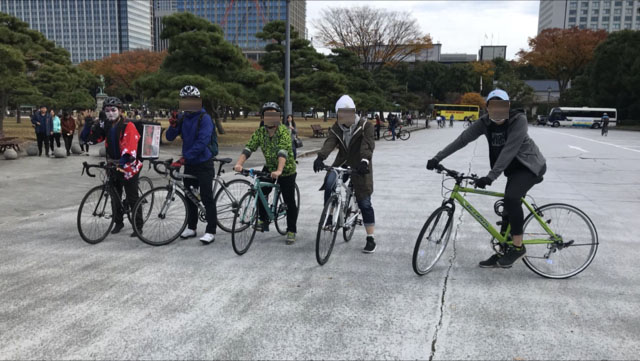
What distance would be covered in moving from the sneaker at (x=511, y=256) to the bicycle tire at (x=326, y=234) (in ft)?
5.55

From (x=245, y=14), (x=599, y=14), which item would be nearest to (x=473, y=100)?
(x=245, y=14)

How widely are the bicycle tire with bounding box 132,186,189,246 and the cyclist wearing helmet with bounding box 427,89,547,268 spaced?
Result: 294 cm

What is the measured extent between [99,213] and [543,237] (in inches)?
195

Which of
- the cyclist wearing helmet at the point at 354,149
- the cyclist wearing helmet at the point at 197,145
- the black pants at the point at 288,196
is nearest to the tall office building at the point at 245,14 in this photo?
the cyclist wearing helmet at the point at 197,145

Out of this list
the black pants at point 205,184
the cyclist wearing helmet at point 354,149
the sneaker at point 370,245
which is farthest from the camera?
the black pants at point 205,184

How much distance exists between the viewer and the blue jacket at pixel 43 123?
16000 millimetres

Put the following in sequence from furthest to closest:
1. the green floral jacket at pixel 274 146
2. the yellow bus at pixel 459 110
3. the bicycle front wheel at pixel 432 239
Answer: the yellow bus at pixel 459 110 < the green floral jacket at pixel 274 146 < the bicycle front wheel at pixel 432 239

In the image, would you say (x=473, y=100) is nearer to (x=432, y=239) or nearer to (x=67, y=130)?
(x=67, y=130)

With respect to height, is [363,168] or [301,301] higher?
[363,168]

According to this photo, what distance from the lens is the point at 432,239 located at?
177 inches

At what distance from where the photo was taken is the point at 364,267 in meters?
4.84

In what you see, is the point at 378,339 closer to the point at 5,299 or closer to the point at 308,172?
the point at 5,299

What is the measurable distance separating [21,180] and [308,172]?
679 cm

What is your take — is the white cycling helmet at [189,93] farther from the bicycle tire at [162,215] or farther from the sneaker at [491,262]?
the sneaker at [491,262]
